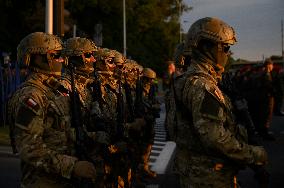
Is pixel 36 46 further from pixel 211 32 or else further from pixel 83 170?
pixel 211 32

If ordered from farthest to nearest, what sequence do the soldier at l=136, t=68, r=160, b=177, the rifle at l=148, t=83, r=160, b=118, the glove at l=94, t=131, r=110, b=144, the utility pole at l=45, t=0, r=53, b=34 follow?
the utility pole at l=45, t=0, r=53, b=34, the rifle at l=148, t=83, r=160, b=118, the soldier at l=136, t=68, r=160, b=177, the glove at l=94, t=131, r=110, b=144

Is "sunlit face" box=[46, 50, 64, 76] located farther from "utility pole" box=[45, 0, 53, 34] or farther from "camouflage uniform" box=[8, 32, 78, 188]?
"utility pole" box=[45, 0, 53, 34]

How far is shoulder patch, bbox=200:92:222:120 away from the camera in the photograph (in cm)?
347

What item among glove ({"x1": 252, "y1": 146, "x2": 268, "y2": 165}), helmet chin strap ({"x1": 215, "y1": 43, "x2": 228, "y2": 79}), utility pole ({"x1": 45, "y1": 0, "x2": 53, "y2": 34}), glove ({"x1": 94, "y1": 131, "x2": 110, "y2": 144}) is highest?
utility pole ({"x1": 45, "y1": 0, "x2": 53, "y2": 34})

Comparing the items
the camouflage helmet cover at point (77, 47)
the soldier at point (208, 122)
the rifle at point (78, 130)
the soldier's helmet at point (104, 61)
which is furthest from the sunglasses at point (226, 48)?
the soldier's helmet at point (104, 61)

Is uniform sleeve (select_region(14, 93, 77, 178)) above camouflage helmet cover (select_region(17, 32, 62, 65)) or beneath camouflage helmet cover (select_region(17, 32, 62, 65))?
beneath

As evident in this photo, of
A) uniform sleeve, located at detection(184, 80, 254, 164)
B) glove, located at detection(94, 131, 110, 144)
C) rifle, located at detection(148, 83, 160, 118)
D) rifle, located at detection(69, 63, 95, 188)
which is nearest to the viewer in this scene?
uniform sleeve, located at detection(184, 80, 254, 164)

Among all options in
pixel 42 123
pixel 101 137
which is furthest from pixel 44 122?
Result: pixel 101 137

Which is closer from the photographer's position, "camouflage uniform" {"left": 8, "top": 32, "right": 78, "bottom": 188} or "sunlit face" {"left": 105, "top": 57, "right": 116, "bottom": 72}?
"camouflage uniform" {"left": 8, "top": 32, "right": 78, "bottom": 188}

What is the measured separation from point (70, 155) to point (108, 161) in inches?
47.5

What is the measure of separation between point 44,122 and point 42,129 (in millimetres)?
88

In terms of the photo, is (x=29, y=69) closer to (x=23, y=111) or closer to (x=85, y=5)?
(x=23, y=111)

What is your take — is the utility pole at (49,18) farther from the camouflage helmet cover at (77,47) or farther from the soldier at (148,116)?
the camouflage helmet cover at (77,47)

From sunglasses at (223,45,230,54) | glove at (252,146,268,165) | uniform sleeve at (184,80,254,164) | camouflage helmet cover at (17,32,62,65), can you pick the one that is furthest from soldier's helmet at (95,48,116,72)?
glove at (252,146,268,165)
